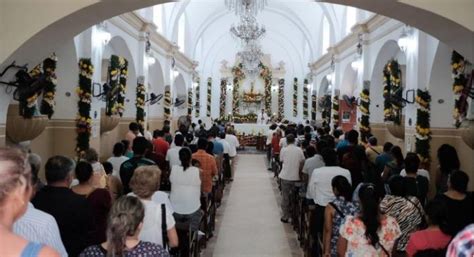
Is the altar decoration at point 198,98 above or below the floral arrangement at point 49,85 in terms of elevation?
above

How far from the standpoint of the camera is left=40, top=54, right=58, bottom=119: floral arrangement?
943cm

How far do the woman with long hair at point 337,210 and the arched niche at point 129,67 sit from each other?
33.6 feet

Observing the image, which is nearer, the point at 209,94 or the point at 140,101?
the point at 140,101

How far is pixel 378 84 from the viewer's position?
14734 mm

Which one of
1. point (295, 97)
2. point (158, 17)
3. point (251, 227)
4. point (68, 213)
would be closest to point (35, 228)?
point (68, 213)

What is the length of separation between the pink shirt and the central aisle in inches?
157

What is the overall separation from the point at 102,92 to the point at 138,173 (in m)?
7.54

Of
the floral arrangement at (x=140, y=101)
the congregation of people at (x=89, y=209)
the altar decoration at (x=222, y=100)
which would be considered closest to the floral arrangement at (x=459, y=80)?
the congregation of people at (x=89, y=209)

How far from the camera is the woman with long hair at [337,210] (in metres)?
4.70

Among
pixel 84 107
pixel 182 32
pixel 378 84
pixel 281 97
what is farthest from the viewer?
pixel 281 97

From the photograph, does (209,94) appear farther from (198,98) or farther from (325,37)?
(325,37)

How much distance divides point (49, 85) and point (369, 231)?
24.6 ft

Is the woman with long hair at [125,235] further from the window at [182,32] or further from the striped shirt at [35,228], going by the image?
the window at [182,32]

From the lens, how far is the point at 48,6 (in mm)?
7293
